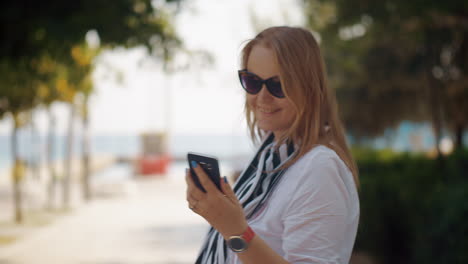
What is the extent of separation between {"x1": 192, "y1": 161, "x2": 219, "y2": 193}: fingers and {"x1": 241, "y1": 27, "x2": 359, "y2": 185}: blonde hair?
0.83 ft

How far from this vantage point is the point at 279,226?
1.27 metres

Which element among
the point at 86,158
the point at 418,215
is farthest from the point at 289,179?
the point at 86,158

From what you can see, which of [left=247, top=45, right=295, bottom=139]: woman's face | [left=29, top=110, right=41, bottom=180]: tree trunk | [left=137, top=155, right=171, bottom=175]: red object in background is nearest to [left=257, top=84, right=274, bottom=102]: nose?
[left=247, top=45, right=295, bottom=139]: woman's face

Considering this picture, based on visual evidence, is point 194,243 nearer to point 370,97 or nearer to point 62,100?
point 62,100

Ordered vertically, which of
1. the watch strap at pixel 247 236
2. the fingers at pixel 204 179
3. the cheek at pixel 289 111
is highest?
the cheek at pixel 289 111

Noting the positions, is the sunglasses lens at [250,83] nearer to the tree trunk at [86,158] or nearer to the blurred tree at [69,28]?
the blurred tree at [69,28]

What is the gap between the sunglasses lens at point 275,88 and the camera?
4.35 ft

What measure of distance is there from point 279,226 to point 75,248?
20.1 feet

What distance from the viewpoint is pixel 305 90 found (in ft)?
4.28

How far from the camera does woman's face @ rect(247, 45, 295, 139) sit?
1331mm

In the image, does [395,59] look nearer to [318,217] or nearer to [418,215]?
[418,215]

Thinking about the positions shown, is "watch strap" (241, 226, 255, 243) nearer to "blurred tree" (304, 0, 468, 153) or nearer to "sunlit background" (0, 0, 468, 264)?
"sunlit background" (0, 0, 468, 264)

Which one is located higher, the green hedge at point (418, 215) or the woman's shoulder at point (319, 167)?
the woman's shoulder at point (319, 167)

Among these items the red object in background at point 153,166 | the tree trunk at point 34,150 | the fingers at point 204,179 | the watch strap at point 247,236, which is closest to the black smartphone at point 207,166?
the fingers at point 204,179
